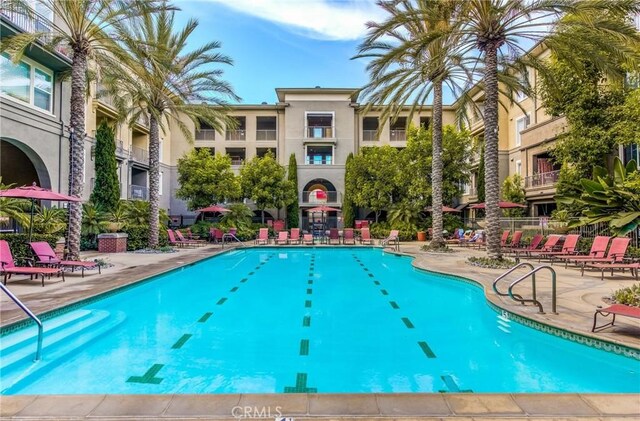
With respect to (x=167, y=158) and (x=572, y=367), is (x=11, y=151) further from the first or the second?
(x=572, y=367)

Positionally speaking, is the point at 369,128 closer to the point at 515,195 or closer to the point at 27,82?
the point at 515,195

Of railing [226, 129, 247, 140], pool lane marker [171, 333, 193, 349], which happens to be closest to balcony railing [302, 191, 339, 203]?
railing [226, 129, 247, 140]

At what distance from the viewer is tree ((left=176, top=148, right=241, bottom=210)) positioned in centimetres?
2539

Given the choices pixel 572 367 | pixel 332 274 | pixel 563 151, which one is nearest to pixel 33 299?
pixel 332 274

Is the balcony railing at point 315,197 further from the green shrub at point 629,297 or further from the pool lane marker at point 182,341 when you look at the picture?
the pool lane marker at point 182,341

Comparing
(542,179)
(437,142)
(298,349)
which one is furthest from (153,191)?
(542,179)

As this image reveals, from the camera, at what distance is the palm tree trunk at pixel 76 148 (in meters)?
11.4

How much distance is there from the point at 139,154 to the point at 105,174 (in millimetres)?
7817

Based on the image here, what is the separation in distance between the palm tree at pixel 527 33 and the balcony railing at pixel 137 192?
21983 mm

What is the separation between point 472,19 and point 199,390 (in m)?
12.7

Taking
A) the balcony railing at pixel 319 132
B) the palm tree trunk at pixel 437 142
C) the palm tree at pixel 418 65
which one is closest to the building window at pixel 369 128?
the balcony railing at pixel 319 132

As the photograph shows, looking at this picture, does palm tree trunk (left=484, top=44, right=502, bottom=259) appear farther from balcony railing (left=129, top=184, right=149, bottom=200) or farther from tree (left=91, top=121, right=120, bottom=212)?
balcony railing (left=129, top=184, right=149, bottom=200)

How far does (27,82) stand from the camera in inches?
630

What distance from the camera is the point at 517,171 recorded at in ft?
88.7
